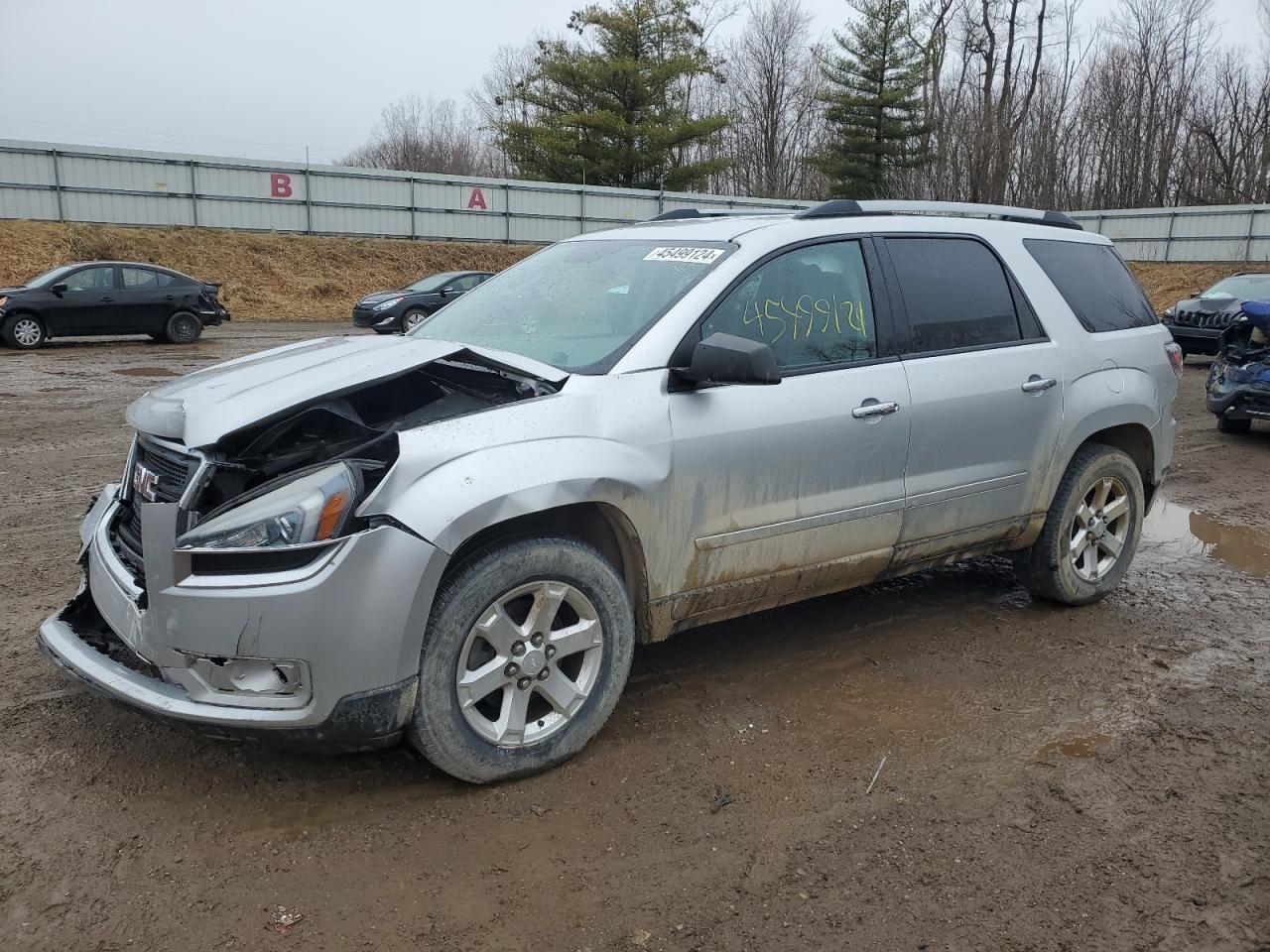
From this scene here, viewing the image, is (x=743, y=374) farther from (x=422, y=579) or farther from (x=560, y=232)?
(x=560, y=232)

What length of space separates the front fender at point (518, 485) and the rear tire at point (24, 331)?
54.8 ft

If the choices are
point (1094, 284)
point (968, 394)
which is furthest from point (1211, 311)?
point (968, 394)

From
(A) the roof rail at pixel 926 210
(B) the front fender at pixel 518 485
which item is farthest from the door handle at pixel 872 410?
(B) the front fender at pixel 518 485

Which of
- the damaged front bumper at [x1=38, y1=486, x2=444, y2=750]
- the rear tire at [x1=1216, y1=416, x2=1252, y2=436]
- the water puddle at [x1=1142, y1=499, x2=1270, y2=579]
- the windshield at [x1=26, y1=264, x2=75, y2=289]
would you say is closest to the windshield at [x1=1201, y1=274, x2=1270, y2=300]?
the rear tire at [x1=1216, y1=416, x2=1252, y2=436]

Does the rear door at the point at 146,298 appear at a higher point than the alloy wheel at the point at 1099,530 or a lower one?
higher

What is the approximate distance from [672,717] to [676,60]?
4261 centimetres

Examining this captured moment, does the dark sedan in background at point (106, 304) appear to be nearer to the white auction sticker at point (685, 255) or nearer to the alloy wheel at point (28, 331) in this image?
the alloy wheel at point (28, 331)

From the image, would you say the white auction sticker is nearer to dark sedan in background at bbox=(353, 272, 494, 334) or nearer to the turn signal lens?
the turn signal lens

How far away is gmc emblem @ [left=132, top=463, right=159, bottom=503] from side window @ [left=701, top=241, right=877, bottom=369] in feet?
6.42

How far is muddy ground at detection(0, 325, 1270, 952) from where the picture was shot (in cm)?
263

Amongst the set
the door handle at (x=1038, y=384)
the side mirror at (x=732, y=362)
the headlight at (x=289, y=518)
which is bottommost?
the headlight at (x=289, y=518)

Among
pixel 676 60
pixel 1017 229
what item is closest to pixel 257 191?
pixel 676 60

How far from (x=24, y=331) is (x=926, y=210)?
1671 cm

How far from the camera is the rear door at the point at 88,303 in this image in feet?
55.3
